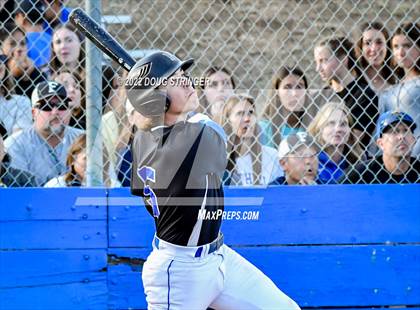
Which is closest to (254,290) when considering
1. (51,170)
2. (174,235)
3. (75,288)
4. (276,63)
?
(174,235)

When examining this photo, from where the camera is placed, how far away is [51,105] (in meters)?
5.43

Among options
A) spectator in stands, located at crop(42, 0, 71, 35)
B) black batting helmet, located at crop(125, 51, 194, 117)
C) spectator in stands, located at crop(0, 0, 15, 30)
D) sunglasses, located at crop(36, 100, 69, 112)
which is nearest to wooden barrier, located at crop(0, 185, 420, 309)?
sunglasses, located at crop(36, 100, 69, 112)

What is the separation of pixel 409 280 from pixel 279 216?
0.86 meters

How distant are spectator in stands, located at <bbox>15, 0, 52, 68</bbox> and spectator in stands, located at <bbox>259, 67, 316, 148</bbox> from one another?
153 centimetres

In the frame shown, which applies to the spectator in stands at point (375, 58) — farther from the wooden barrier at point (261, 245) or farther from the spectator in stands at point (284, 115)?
the wooden barrier at point (261, 245)

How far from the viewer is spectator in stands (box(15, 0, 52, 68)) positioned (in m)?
5.97

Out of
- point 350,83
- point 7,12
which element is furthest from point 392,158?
point 7,12

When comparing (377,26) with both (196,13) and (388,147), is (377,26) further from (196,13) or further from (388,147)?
(196,13)

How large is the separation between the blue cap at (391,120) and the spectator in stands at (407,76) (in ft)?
0.41

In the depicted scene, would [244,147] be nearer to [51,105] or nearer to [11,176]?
[51,105]

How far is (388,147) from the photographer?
545cm

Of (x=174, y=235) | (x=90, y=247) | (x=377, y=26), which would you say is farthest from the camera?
(x=377, y=26)

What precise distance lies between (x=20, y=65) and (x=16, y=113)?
35 centimetres

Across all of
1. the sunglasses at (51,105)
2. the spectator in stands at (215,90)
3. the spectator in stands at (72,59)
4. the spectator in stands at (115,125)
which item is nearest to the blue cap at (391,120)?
the spectator in stands at (215,90)
